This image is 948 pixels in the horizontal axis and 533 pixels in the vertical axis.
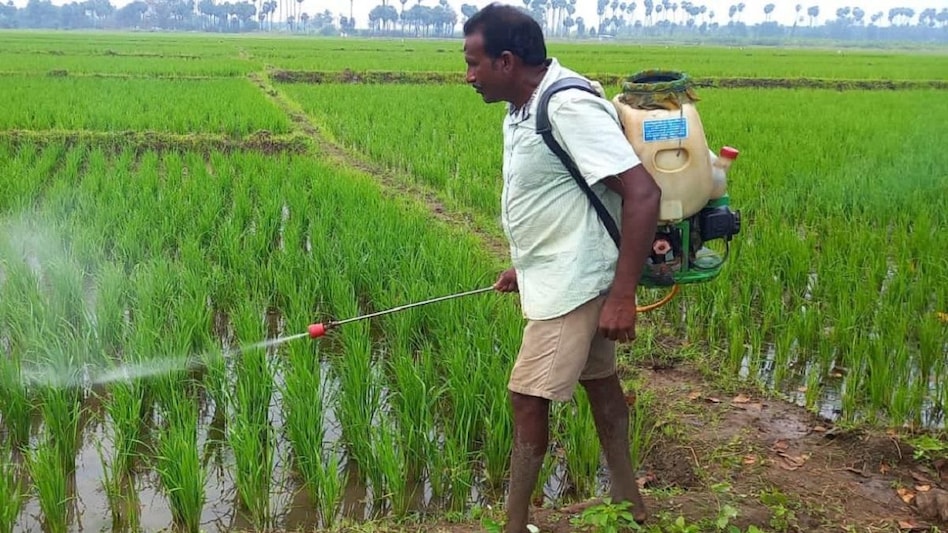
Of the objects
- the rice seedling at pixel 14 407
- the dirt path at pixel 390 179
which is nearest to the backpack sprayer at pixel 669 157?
the rice seedling at pixel 14 407

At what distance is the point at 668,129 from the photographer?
1.82 meters

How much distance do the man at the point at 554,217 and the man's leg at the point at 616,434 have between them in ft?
0.55

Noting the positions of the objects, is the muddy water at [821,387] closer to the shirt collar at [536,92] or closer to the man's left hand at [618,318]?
the man's left hand at [618,318]

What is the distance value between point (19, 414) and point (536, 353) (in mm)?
2013

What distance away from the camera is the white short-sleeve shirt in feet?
6.10

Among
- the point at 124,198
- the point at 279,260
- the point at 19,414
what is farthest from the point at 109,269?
the point at 124,198

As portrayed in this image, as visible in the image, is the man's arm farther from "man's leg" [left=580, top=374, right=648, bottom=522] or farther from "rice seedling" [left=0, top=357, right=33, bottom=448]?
"rice seedling" [left=0, top=357, right=33, bottom=448]

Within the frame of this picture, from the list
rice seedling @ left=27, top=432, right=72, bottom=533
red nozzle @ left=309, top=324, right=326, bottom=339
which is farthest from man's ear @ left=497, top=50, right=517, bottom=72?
rice seedling @ left=27, top=432, right=72, bottom=533

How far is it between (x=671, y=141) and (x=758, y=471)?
1.35 m

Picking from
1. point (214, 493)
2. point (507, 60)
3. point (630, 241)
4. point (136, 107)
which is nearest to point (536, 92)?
point (507, 60)

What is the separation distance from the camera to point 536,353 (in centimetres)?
196

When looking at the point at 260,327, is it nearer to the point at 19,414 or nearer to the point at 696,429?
the point at 19,414

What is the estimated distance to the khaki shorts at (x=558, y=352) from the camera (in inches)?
76.1

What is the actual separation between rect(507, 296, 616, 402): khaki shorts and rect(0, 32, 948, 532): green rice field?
701 mm
